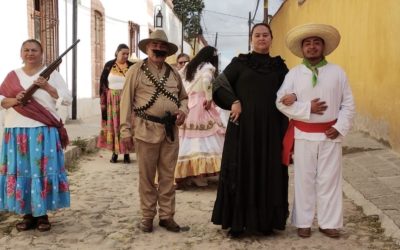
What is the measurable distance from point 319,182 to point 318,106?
63 cm

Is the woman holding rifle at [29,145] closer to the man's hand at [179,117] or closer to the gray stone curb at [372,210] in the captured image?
the man's hand at [179,117]

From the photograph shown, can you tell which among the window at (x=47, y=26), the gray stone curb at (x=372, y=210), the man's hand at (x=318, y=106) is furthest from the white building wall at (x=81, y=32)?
the man's hand at (x=318, y=106)

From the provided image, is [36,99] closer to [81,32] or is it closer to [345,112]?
[345,112]

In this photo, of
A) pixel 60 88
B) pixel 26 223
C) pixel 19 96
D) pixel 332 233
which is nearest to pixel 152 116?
pixel 60 88

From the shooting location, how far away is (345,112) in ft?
13.1

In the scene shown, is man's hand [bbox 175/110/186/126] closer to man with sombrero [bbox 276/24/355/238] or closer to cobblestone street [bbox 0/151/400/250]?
man with sombrero [bbox 276/24/355/238]

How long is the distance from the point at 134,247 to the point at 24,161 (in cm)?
117

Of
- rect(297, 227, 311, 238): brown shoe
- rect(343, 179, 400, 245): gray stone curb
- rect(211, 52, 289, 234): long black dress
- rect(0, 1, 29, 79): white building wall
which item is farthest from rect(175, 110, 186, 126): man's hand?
rect(0, 1, 29, 79): white building wall

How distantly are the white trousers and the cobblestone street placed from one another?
0.18 meters

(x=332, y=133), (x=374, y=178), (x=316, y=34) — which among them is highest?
(x=316, y=34)

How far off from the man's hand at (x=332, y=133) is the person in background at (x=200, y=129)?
2198 mm

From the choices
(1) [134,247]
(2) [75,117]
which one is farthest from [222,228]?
(2) [75,117]

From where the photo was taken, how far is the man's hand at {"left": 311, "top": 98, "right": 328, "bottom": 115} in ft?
12.9

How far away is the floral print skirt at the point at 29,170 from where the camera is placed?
4184mm
